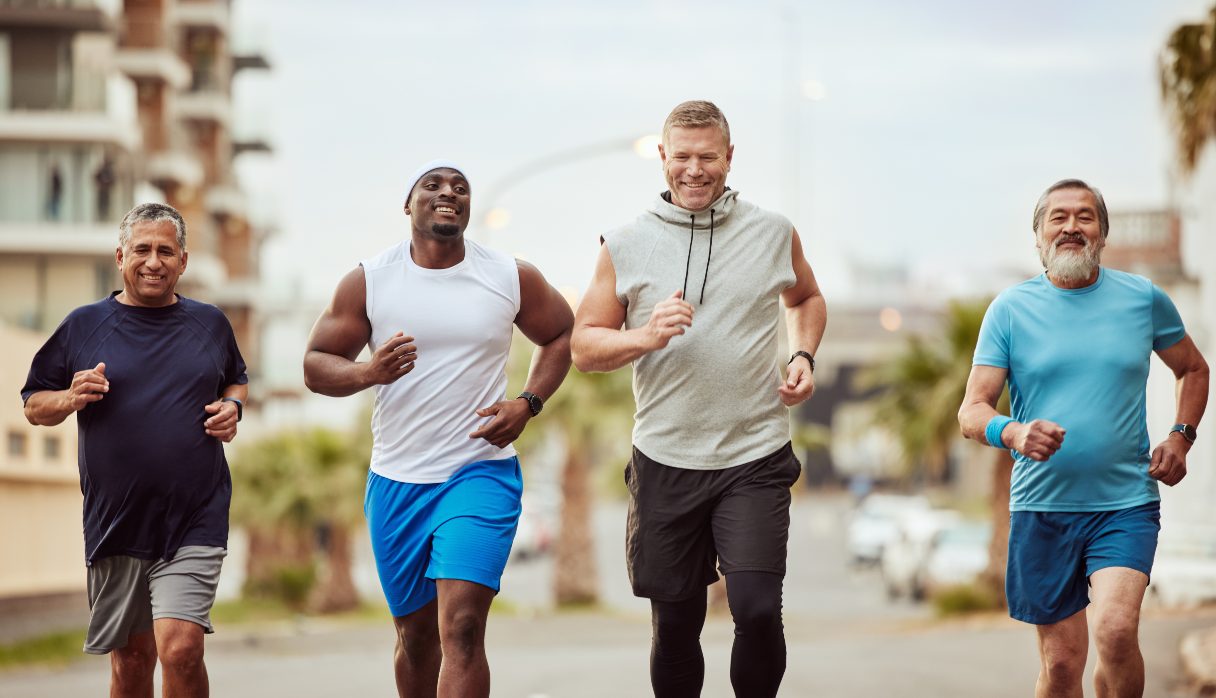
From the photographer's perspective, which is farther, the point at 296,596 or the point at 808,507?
the point at 808,507

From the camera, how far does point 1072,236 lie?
6.04 m

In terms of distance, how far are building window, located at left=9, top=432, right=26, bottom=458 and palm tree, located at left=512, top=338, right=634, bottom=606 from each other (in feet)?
26.6

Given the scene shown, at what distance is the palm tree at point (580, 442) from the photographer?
2850cm

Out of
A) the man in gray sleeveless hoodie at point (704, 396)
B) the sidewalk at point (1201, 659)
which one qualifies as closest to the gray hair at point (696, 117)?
the man in gray sleeveless hoodie at point (704, 396)

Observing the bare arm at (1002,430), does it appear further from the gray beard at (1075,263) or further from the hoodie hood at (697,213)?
the hoodie hood at (697,213)

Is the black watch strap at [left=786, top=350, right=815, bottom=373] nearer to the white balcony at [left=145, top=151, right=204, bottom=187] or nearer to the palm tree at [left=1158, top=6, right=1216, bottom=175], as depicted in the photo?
the palm tree at [left=1158, top=6, right=1216, bottom=175]

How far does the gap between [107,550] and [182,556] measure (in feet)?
0.90

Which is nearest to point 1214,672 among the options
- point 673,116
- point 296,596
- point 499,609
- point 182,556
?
point 673,116

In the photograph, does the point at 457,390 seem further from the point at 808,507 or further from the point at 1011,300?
the point at 808,507

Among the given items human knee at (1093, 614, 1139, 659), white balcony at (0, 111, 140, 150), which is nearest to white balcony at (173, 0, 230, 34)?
white balcony at (0, 111, 140, 150)

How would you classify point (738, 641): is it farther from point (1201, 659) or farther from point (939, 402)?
point (939, 402)

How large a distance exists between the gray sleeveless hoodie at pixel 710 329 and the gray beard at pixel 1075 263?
3.17 feet

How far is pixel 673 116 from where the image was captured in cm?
620

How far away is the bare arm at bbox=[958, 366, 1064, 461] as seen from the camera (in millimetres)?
5535
